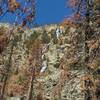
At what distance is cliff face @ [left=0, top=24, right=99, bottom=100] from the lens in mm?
24688

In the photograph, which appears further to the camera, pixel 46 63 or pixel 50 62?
pixel 50 62

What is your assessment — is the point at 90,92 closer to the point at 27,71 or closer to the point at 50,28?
the point at 27,71

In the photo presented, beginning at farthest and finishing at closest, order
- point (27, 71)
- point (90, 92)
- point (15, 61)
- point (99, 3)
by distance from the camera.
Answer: point (15, 61)
point (27, 71)
point (99, 3)
point (90, 92)

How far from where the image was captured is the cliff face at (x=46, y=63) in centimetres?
2469

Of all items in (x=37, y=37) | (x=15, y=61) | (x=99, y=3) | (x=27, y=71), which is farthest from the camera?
(x=37, y=37)

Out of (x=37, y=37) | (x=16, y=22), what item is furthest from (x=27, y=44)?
(x=16, y=22)

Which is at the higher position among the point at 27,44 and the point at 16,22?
the point at 27,44

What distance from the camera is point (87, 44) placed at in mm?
23281

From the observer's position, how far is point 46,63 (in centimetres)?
5803

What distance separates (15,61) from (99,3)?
38370 mm

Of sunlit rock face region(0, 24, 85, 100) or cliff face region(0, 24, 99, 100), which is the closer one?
cliff face region(0, 24, 99, 100)

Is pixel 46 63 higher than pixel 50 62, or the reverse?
pixel 50 62

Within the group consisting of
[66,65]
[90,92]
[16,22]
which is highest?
[16,22]

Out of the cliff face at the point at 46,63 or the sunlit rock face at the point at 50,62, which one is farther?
the sunlit rock face at the point at 50,62
